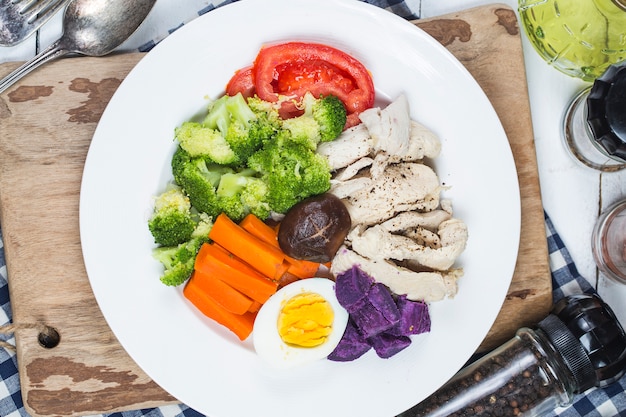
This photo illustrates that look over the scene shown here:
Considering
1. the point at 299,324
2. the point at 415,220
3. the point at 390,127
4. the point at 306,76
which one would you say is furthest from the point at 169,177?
the point at 415,220

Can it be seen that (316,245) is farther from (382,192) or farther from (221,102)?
(221,102)

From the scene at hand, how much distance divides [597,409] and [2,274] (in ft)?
8.79

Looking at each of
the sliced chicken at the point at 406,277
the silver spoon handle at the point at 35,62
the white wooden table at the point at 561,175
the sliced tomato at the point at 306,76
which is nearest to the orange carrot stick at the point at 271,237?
the sliced chicken at the point at 406,277

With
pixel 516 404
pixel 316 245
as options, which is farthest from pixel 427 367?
pixel 316 245

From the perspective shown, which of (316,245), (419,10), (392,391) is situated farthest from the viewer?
(419,10)

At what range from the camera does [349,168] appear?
8.74ft

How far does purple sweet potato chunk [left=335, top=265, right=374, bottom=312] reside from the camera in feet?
8.54

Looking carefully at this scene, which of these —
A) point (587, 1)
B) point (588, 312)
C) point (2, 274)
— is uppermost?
point (587, 1)

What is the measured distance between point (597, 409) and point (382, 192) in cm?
143

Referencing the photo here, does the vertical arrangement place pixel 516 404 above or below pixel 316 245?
below

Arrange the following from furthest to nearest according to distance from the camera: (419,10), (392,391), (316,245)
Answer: (419,10), (392,391), (316,245)

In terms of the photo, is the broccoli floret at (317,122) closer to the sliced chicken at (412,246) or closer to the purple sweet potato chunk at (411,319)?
the sliced chicken at (412,246)

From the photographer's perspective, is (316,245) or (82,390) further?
(82,390)

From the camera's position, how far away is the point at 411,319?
264 centimetres
